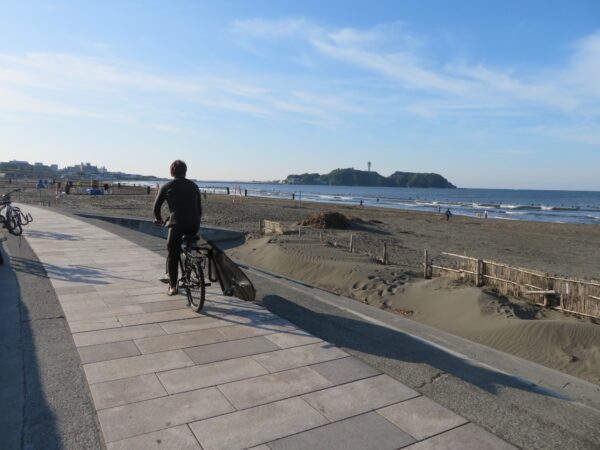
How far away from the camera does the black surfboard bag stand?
20.7 ft

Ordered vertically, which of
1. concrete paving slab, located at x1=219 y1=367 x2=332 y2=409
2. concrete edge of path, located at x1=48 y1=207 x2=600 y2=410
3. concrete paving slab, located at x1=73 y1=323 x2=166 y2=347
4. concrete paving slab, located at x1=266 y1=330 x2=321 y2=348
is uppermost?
concrete paving slab, located at x1=73 y1=323 x2=166 y2=347

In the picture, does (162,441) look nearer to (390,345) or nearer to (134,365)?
(134,365)

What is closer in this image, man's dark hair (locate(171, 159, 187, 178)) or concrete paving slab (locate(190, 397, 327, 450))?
concrete paving slab (locate(190, 397, 327, 450))

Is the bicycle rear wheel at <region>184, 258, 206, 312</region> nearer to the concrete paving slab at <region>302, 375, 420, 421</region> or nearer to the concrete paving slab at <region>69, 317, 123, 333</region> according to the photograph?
the concrete paving slab at <region>69, 317, 123, 333</region>

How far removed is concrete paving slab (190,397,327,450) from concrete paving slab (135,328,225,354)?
1550mm

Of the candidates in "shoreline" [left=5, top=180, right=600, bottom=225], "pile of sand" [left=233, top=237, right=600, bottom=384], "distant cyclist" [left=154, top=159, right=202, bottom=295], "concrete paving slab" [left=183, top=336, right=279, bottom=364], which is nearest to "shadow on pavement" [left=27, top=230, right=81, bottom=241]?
"pile of sand" [left=233, top=237, right=600, bottom=384]

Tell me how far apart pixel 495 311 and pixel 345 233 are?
15326mm

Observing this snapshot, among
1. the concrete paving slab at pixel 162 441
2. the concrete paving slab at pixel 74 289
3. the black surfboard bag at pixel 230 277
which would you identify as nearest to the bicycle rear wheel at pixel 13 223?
the concrete paving slab at pixel 74 289

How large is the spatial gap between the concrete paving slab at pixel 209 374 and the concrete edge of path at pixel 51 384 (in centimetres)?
63

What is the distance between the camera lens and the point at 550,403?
440 centimetres

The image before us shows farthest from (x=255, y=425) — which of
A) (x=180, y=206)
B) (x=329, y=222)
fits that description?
(x=329, y=222)

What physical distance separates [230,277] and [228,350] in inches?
65.1

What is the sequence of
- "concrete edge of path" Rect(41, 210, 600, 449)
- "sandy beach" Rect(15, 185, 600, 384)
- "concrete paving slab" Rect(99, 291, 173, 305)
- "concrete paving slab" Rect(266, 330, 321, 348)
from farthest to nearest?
"sandy beach" Rect(15, 185, 600, 384)
"concrete paving slab" Rect(99, 291, 173, 305)
"concrete paving slab" Rect(266, 330, 321, 348)
"concrete edge of path" Rect(41, 210, 600, 449)

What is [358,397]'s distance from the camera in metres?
3.88
